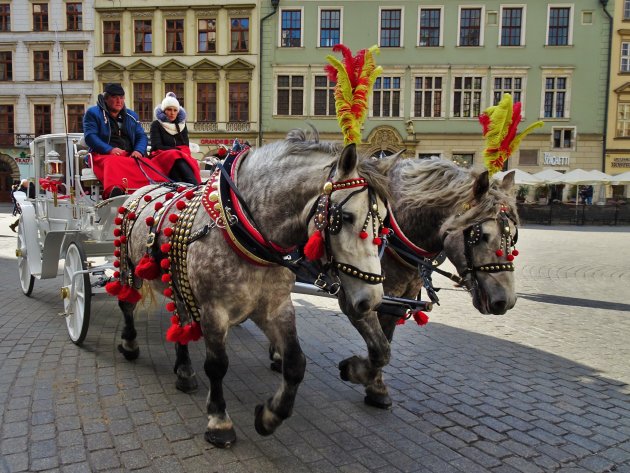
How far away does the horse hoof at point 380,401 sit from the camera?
11.7 feet

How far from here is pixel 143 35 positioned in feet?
97.7

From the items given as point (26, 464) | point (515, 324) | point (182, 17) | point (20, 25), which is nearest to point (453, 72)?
point (182, 17)

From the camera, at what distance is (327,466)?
9.16 ft

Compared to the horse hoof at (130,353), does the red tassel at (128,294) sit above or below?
above

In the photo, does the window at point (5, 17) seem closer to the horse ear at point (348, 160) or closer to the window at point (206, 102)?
the window at point (206, 102)

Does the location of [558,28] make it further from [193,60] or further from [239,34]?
[193,60]

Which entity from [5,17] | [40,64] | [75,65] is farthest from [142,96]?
[5,17]

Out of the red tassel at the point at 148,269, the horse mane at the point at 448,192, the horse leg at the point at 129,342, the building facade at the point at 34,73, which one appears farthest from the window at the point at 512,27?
the red tassel at the point at 148,269

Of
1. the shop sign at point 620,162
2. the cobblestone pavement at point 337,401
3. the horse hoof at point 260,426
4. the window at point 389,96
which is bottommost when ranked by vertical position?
the cobblestone pavement at point 337,401

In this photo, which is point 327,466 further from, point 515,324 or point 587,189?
point 587,189

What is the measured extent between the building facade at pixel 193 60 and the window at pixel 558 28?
643 inches

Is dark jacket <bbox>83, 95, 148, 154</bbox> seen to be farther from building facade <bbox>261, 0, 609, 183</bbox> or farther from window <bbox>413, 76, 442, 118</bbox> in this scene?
window <bbox>413, 76, 442, 118</bbox>

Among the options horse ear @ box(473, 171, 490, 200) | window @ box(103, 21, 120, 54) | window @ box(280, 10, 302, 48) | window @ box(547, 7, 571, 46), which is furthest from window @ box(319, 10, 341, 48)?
horse ear @ box(473, 171, 490, 200)

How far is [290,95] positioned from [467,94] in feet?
32.4
